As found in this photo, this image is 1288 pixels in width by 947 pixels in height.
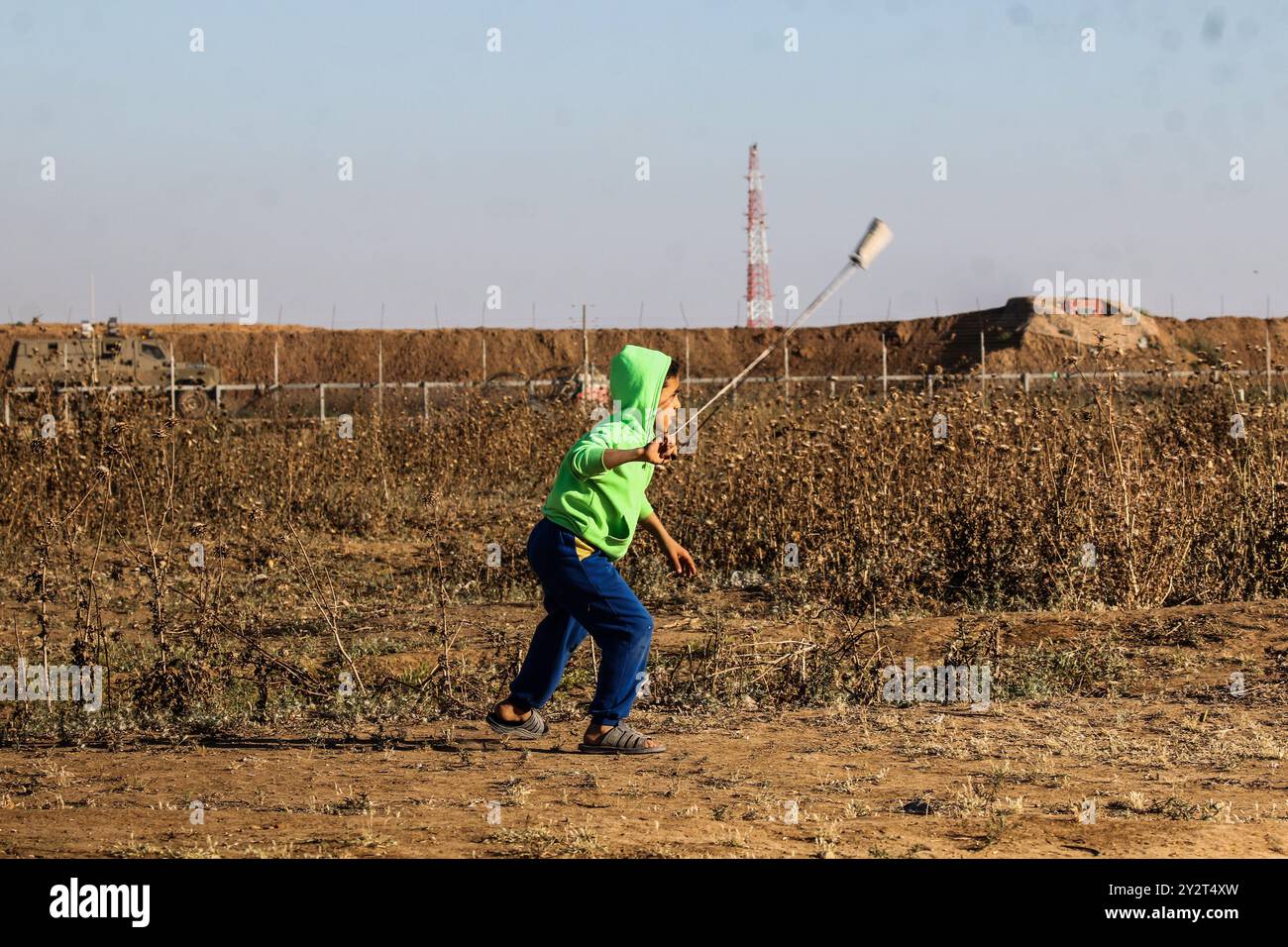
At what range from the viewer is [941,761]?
6.48 metres

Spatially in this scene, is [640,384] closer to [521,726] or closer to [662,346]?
[521,726]

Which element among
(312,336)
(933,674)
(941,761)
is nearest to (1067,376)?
(933,674)

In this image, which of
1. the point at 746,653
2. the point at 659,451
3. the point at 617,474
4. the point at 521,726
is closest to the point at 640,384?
the point at 617,474

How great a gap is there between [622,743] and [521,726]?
523 millimetres

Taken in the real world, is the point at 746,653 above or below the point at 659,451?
below

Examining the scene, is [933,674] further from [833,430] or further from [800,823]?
[833,430]

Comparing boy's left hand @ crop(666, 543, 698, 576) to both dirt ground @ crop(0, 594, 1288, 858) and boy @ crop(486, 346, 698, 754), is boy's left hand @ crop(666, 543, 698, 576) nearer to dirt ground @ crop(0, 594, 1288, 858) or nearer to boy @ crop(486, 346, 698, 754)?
boy @ crop(486, 346, 698, 754)

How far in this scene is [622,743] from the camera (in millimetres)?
6629

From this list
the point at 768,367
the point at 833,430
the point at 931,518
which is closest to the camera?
the point at 931,518

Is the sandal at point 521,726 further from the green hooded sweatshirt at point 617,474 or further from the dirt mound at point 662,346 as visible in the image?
the dirt mound at point 662,346

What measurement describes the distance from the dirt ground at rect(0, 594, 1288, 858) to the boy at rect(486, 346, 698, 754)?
12.0 inches

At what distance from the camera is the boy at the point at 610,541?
21.0 ft

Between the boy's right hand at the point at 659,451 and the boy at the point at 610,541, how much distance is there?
182mm
